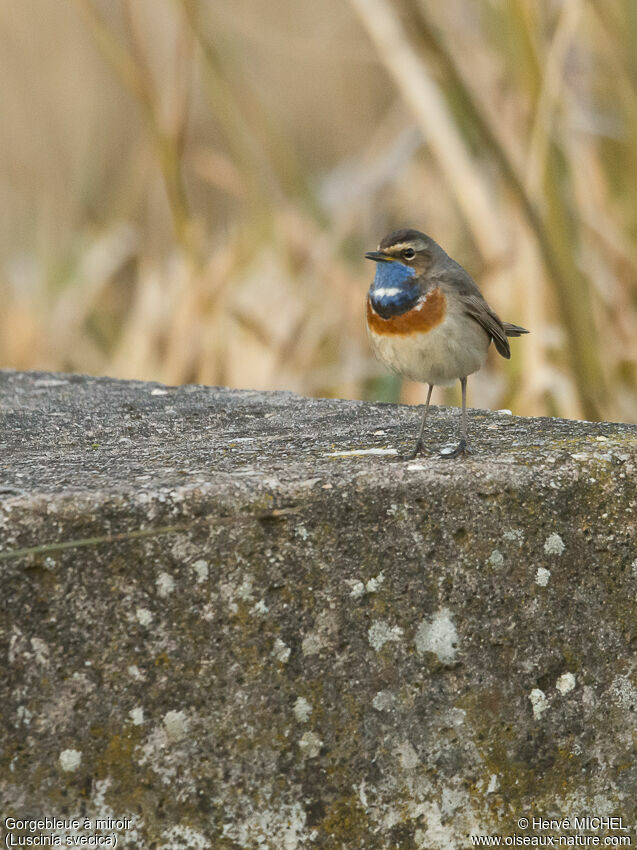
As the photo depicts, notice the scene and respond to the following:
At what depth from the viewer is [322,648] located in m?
1.86

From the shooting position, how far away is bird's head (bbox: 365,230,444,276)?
8.22 ft

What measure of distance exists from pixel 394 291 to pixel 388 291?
0.06 feet

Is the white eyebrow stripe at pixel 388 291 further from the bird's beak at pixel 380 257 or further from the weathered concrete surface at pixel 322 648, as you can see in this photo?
the weathered concrete surface at pixel 322 648

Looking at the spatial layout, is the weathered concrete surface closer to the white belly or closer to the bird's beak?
the white belly

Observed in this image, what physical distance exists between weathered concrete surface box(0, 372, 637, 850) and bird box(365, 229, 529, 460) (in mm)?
424

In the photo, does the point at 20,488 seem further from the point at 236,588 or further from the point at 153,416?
the point at 153,416

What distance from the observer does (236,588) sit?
1.84 meters

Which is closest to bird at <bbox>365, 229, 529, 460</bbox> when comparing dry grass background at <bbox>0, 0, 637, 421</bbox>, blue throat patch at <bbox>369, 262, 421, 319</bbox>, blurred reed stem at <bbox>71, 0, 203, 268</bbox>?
blue throat patch at <bbox>369, 262, 421, 319</bbox>

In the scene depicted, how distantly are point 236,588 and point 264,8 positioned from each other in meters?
6.71

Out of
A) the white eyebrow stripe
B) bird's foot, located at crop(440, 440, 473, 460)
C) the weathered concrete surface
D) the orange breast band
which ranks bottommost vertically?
the weathered concrete surface

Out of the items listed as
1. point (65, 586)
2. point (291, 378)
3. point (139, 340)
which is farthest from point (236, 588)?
point (139, 340)

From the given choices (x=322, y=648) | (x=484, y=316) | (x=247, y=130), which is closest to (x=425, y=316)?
(x=484, y=316)

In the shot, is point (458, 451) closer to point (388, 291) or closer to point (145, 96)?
point (388, 291)

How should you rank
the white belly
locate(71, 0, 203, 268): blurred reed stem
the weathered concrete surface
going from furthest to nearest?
locate(71, 0, 203, 268): blurred reed stem
the white belly
the weathered concrete surface
